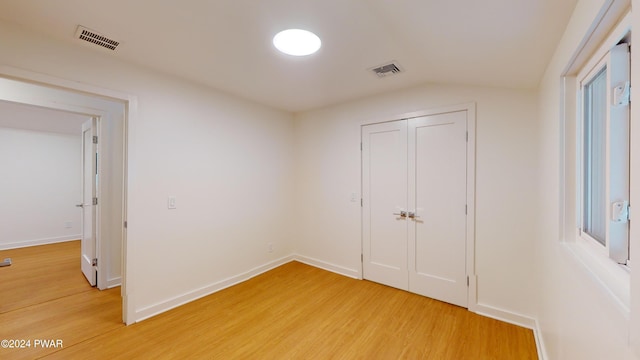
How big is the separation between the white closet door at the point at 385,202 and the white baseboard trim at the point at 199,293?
4.73ft

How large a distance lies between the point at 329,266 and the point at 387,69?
2.72m

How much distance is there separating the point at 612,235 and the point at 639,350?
526mm

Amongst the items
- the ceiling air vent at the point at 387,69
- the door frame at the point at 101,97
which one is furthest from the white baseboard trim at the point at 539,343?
the door frame at the point at 101,97

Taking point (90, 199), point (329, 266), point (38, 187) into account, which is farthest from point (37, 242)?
point (329, 266)

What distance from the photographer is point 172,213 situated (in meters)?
2.60

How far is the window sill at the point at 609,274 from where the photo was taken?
2.69 feet

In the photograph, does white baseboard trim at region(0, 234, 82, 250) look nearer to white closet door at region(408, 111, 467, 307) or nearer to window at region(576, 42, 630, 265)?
white closet door at region(408, 111, 467, 307)

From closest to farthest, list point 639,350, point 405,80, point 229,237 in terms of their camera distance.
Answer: point 639,350 < point 405,80 < point 229,237

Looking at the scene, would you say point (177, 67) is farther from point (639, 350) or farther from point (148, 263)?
point (639, 350)

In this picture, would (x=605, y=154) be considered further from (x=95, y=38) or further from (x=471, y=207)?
(x=95, y=38)

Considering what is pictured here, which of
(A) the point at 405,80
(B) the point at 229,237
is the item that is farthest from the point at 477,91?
(B) the point at 229,237

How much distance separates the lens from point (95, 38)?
1869mm

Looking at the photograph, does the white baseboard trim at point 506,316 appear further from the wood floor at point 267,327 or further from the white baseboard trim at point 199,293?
the white baseboard trim at point 199,293

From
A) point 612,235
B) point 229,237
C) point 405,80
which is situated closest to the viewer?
point 612,235
